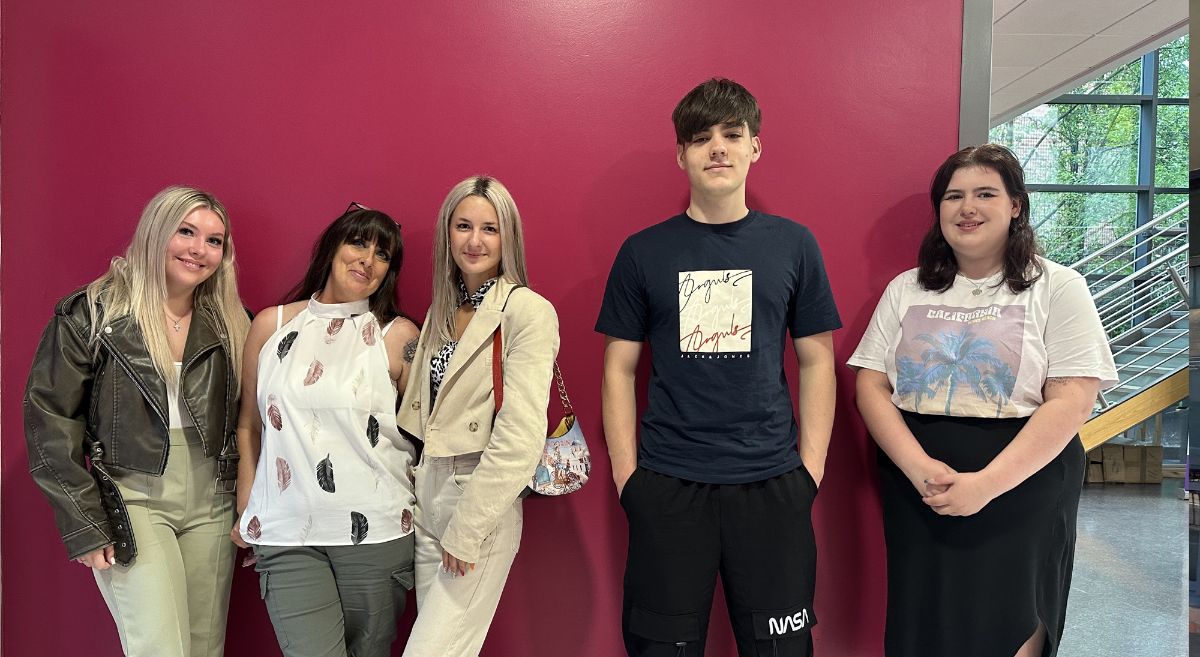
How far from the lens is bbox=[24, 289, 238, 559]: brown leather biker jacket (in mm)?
1788

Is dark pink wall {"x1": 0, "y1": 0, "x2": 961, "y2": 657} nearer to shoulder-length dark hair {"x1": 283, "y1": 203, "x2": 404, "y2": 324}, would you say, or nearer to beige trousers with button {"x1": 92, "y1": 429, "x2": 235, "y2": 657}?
shoulder-length dark hair {"x1": 283, "y1": 203, "x2": 404, "y2": 324}

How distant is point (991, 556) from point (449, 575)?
4.65 feet

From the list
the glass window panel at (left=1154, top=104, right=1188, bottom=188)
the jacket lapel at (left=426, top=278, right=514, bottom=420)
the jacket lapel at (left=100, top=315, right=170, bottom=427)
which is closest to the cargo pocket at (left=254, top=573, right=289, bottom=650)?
the jacket lapel at (left=100, top=315, right=170, bottom=427)

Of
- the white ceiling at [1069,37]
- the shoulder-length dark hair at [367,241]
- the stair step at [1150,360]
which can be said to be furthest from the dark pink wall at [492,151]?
the stair step at [1150,360]

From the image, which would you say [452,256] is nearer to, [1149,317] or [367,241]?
[367,241]

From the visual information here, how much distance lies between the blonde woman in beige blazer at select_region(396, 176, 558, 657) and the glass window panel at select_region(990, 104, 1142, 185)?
30.0ft

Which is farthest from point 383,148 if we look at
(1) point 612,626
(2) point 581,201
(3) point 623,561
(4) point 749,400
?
(1) point 612,626

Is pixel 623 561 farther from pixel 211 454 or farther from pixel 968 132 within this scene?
pixel 968 132

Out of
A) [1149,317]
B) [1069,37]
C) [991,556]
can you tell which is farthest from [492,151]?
[1149,317]

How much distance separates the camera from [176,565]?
1878mm

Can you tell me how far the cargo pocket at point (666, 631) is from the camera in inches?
72.0

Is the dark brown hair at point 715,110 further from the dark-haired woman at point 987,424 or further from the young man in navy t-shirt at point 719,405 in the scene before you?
the dark-haired woman at point 987,424

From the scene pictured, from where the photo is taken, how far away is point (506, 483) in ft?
5.60

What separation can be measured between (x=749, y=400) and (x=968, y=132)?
4.17ft
